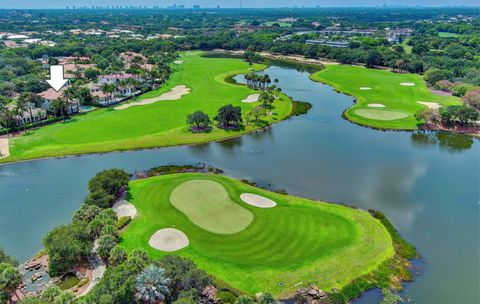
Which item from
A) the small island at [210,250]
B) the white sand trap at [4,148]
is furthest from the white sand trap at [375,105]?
the white sand trap at [4,148]

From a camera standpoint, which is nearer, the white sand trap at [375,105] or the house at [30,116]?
the house at [30,116]

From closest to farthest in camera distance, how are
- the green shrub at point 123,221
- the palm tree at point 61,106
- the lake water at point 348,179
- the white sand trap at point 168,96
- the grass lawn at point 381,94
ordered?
1. the lake water at point 348,179
2. the green shrub at point 123,221
3. the palm tree at point 61,106
4. the grass lawn at point 381,94
5. the white sand trap at point 168,96

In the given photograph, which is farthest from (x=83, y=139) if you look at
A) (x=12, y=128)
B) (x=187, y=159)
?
(x=187, y=159)

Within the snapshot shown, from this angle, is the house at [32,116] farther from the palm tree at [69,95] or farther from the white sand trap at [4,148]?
the white sand trap at [4,148]

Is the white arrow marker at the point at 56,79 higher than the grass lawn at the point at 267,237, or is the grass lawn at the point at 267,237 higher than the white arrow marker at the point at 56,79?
the white arrow marker at the point at 56,79

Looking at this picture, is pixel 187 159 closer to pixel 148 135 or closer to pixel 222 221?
pixel 148 135

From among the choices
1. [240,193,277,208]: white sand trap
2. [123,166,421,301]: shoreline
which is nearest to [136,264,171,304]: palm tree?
[123,166,421,301]: shoreline

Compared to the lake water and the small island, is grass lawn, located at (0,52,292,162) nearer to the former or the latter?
the lake water
